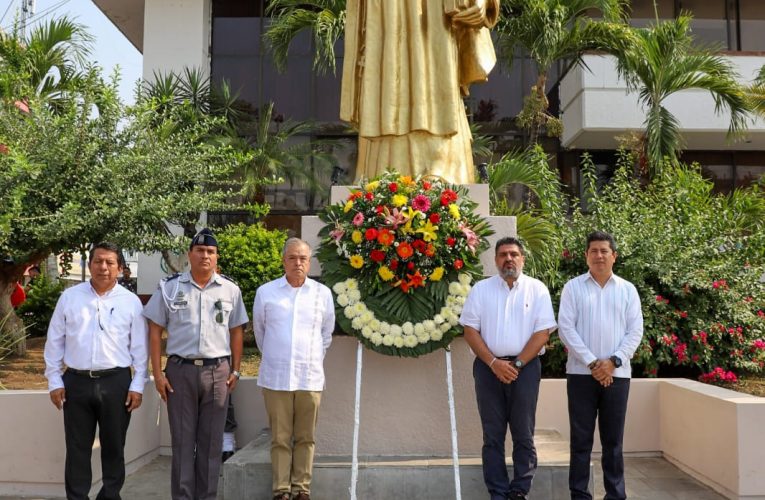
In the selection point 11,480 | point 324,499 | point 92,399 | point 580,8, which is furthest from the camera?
point 580,8

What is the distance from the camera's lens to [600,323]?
4.32 metres

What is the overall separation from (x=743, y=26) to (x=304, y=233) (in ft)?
49.9

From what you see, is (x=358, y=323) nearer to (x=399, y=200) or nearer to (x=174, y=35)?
(x=399, y=200)

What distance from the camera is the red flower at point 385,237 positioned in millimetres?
4734

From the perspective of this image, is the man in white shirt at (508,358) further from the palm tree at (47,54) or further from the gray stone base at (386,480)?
the palm tree at (47,54)

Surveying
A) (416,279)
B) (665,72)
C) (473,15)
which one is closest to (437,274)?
(416,279)

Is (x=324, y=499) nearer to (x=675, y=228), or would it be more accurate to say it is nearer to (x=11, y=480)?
(x=11, y=480)

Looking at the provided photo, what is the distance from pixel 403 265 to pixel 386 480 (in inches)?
55.2

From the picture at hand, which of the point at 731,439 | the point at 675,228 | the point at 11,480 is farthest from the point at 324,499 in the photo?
the point at 675,228

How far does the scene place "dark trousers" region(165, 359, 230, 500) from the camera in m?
4.13

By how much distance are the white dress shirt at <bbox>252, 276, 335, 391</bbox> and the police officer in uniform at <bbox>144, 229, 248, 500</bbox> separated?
0.24 meters

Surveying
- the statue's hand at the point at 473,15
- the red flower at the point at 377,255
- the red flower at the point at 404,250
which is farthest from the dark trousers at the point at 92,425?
the statue's hand at the point at 473,15

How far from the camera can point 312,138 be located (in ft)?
52.8

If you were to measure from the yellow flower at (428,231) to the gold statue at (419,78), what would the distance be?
0.82 metres
